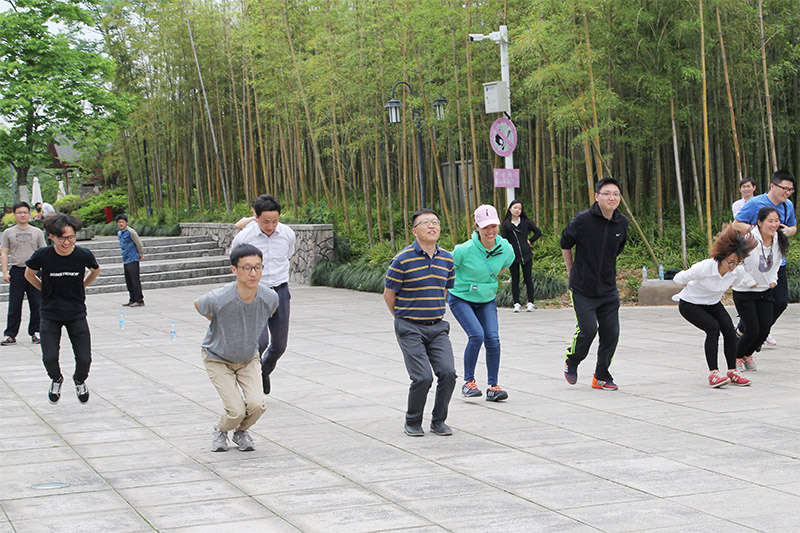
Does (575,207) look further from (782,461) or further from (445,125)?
(782,461)

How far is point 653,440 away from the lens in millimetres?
5074

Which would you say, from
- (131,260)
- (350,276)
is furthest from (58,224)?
(350,276)

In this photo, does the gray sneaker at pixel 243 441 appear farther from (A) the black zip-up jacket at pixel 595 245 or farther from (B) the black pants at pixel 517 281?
(B) the black pants at pixel 517 281

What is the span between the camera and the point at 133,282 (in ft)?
48.3

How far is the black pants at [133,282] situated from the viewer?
1471 centimetres

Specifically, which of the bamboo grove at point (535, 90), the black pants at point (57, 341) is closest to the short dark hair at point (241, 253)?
the black pants at point (57, 341)

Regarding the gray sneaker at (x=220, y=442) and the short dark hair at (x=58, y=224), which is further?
the short dark hair at (x=58, y=224)

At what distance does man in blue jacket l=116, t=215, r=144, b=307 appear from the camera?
→ 14750 millimetres

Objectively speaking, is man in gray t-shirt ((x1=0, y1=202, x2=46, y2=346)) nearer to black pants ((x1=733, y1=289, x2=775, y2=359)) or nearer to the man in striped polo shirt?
the man in striped polo shirt

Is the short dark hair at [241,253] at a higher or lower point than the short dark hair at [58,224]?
lower

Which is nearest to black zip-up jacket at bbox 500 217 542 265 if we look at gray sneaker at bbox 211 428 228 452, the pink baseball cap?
the pink baseball cap

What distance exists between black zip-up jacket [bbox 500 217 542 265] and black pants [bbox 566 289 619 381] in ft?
16.3

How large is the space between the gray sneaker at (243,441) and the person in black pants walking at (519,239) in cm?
681

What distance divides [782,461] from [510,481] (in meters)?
1.34
